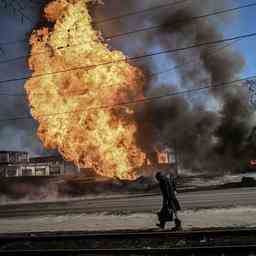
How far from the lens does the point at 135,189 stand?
Result: 3072cm

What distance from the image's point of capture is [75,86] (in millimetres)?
30766

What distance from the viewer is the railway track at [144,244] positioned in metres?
8.25

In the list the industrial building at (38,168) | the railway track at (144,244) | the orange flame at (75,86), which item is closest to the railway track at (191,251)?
the railway track at (144,244)

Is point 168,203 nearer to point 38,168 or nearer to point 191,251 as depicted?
point 191,251

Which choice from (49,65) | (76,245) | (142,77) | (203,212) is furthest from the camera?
(142,77)

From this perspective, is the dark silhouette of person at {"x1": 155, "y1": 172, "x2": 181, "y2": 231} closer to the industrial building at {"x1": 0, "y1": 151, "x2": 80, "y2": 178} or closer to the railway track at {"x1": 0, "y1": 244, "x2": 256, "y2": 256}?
the railway track at {"x1": 0, "y1": 244, "x2": 256, "y2": 256}

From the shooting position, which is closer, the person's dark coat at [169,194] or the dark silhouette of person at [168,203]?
the dark silhouette of person at [168,203]

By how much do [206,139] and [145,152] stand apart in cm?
902

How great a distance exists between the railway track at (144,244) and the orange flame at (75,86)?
19143 mm

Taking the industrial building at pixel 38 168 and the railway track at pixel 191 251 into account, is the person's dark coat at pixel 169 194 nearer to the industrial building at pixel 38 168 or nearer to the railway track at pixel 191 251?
the railway track at pixel 191 251

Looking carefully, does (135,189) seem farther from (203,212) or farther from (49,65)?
(203,212)

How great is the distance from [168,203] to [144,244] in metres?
2.66

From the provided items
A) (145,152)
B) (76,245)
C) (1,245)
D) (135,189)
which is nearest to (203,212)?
(76,245)

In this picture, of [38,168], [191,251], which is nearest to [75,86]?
[191,251]
